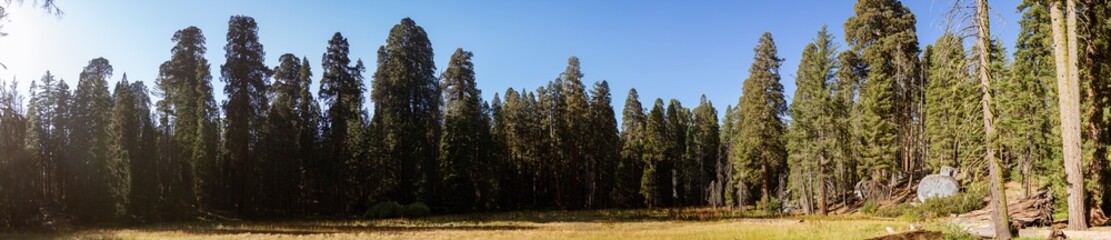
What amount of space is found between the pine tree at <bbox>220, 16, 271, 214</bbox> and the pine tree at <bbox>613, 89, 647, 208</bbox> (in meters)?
34.0

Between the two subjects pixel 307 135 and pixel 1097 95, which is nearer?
pixel 1097 95

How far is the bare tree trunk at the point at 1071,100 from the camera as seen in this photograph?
1530 centimetres

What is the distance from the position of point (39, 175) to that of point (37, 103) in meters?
5.06

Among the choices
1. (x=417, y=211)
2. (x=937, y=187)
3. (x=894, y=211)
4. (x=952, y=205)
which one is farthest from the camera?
(x=417, y=211)

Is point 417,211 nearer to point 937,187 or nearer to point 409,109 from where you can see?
point 409,109

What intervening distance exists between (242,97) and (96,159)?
9.35 meters

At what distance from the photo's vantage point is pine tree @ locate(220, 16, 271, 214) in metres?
44.8

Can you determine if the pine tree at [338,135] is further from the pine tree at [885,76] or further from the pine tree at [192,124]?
the pine tree at [885,76]

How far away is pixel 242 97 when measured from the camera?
44906 millimetres

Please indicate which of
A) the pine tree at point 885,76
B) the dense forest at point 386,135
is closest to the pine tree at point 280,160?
the dense forest at point 386,135

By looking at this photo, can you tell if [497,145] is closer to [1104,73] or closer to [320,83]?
[320,83]

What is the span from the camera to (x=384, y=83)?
52.2 m

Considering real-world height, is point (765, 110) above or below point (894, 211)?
above

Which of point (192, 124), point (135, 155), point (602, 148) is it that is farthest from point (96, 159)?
point (602, 148)
